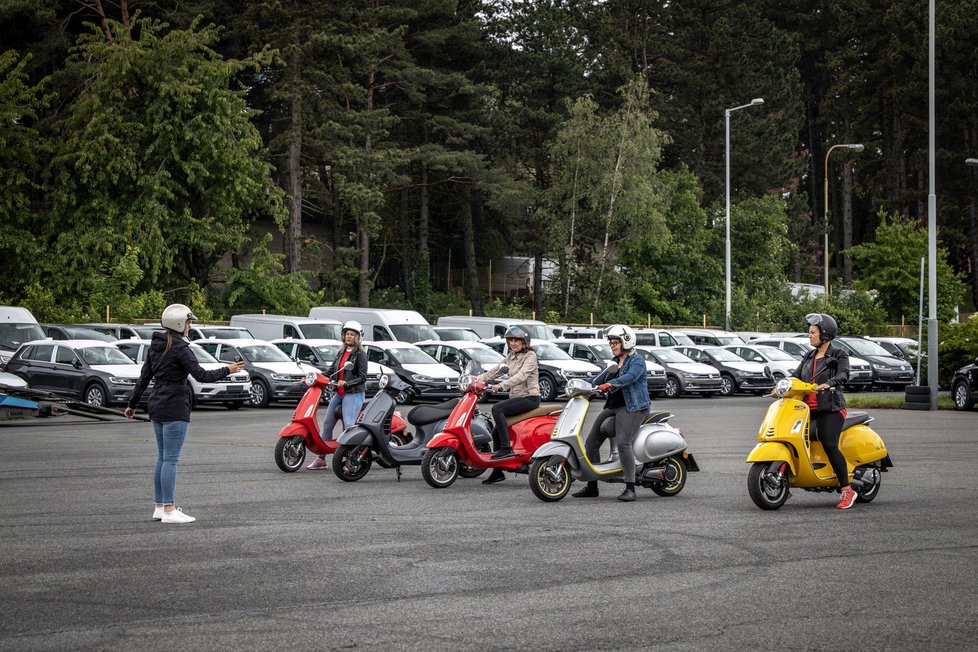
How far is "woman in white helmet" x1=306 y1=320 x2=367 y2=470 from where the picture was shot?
15.4 metres

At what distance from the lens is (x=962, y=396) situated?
2931 centimetres

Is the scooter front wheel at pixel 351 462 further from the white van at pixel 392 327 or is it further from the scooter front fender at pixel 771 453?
the white van at pixel 392 327

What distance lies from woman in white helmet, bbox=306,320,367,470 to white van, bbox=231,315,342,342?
21827 millimetres

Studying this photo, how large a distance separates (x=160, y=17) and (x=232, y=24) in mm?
3064

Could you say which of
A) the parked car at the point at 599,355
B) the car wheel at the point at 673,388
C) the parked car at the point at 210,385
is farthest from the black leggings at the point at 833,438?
the car wheel at the point at 673,388

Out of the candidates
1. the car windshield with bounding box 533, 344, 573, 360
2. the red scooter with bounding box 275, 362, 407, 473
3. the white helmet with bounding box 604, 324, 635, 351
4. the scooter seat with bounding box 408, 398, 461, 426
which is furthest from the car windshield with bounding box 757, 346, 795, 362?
the white helmet with bounding box 604, 324, 635, 351

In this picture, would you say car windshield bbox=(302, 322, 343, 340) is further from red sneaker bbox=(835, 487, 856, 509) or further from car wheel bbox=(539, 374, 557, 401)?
red sneaker bbox=(835, 487, 856, 509)

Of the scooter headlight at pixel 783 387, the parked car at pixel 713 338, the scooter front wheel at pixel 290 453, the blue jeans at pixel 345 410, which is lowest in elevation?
the scooter front wheel at pixel 290 453

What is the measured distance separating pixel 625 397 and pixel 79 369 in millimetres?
19073

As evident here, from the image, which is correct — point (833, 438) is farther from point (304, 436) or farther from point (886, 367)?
point (886, 367)

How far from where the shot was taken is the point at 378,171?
5512cm

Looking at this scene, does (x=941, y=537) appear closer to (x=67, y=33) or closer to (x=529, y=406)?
(x=529, y=406)

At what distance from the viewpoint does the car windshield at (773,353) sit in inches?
1626

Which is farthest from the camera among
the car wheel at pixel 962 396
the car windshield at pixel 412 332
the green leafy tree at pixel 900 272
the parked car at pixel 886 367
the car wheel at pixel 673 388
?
Answer: the green leafy tree at pixel 900 272
